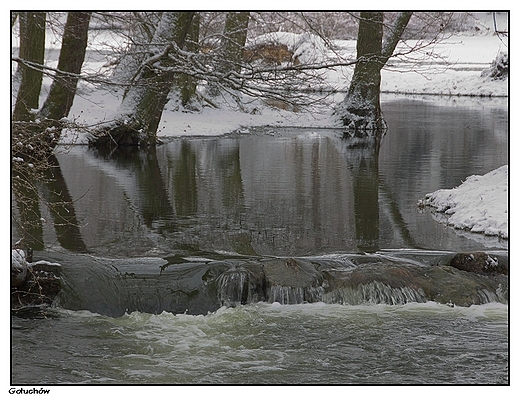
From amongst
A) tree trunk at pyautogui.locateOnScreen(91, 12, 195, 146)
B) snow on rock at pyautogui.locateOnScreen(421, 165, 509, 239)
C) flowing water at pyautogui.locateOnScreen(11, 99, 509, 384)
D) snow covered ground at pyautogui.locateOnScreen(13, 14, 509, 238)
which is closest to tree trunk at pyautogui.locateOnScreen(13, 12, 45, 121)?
snow covered ground at pyautogui.locateOnScreen(13, 14, 509, 238)

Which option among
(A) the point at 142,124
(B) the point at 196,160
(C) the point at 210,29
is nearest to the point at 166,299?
(B) the point at 196,160

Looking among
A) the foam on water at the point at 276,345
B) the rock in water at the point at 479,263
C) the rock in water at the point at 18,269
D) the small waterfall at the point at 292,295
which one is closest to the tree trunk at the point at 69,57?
the rock in water at the point at 18,269

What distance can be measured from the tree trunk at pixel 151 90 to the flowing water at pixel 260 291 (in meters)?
2.55

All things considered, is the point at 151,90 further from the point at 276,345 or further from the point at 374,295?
the point at 276,345

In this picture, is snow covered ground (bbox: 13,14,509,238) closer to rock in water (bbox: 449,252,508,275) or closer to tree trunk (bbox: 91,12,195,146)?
tree trunk (bbox: 91,12,195,146)

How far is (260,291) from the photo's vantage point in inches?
309

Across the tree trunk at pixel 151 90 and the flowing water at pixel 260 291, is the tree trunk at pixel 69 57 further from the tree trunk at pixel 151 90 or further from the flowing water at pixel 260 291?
the flowing water at pixel 260 291

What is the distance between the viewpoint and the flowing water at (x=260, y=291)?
6223 millimetres

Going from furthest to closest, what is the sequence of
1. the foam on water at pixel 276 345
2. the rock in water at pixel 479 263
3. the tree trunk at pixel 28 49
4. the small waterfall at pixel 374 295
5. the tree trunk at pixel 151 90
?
the tree trunk at pixel 28 49
the tree trunk at pixel 151 90
the rock in water at pixel 479 263
the small waterfall at pixel 374 295
the foam on water at pixel 276 345

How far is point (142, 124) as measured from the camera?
17094mm

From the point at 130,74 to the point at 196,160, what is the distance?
224 centimetres

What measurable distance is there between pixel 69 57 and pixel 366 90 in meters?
9.22

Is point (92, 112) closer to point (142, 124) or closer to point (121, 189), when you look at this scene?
point (142, 124)

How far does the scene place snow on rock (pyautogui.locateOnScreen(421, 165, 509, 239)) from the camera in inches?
399
